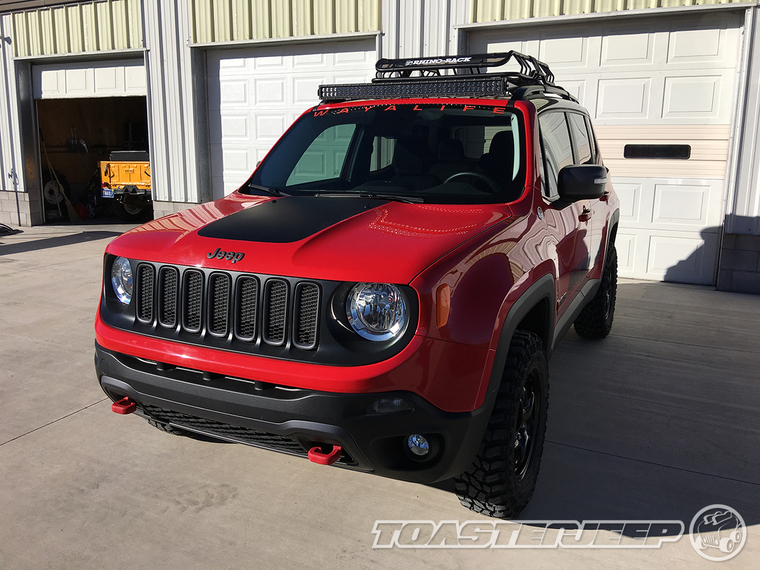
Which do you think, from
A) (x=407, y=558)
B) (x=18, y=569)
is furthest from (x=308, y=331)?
(x=18, y=569)

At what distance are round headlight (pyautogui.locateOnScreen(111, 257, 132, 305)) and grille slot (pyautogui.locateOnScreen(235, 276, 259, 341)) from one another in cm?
65

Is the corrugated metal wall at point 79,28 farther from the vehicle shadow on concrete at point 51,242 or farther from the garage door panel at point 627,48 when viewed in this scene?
the garage door panel at point 627,48

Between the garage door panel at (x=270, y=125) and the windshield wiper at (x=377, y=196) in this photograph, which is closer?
the windshield wiper at (x=377, y=196)

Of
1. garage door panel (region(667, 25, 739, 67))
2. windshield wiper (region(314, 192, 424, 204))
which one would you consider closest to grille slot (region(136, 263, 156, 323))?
windshield wiper (region(314, 192, 424, 204))

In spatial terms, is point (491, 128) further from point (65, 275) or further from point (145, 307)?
point (65, 275)

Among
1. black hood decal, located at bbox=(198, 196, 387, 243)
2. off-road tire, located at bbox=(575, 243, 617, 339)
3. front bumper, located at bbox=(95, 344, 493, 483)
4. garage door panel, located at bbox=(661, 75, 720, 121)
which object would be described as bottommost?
off-road tire, located at bbox=(575, 243, 617, 339)

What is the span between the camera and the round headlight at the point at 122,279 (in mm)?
2754

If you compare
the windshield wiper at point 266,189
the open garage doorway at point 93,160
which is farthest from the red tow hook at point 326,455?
the open garage doorway at point 93,160

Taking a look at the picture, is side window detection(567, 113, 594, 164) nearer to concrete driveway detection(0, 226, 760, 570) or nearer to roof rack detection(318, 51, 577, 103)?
roof rack detection(318, 51, 577, 103)

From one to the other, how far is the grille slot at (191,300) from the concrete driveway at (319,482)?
0.88m

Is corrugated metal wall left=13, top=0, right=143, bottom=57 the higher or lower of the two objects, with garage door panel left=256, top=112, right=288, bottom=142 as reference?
higher

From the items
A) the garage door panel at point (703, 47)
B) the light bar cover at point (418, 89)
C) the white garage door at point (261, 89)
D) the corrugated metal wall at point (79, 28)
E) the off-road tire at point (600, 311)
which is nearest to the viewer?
the light bar cover at point (418, 89)

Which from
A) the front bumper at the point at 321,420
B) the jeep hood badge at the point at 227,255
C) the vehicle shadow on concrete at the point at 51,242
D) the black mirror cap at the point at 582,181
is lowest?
the vehicle shadow on concrete at the point at 51,242

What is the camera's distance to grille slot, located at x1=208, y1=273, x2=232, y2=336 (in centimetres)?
242
